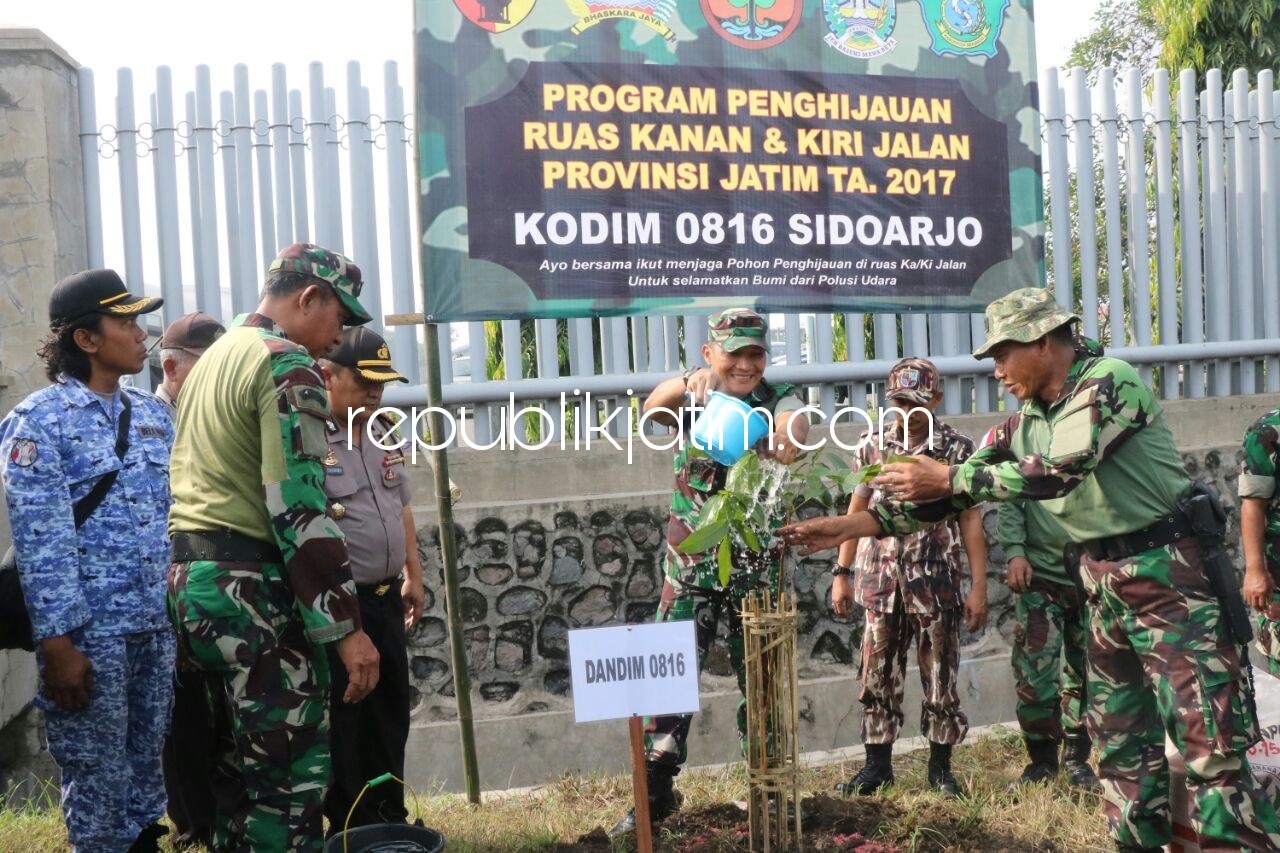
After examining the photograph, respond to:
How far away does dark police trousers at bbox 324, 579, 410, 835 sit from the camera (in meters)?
4.27

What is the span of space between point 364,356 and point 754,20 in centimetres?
306

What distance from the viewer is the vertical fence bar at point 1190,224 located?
23.2 feet

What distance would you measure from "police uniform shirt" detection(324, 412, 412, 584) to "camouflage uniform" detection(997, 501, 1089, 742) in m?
2.64

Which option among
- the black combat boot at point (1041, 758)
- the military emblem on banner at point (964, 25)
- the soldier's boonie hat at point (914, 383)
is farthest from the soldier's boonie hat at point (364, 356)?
the military emblem on banner at point (964, 25)

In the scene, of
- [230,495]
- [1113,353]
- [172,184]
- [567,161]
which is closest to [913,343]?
[1113,353]

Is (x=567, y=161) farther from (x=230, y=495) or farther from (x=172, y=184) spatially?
(x=230, y=495)

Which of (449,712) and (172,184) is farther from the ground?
(172,184)

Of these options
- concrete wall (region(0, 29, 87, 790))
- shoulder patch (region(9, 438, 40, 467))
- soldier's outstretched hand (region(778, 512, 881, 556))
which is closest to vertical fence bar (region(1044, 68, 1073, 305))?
soldier's outstretched hand (region(778, 512, 881, 556))

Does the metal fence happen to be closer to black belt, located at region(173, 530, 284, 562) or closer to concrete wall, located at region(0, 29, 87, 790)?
concrete wall, located at region(0, 29, 87, 790)

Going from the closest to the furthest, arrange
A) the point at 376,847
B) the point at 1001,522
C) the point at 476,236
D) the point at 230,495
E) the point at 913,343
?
1. the point at 230,495
2. the point at 376,847
3. the point at 1001,522
4. the point at 476,236
5. the point at 913,343

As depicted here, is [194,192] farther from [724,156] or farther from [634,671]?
[634,671]

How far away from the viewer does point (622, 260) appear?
6.04 meters

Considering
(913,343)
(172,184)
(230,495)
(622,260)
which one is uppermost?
(172,184)

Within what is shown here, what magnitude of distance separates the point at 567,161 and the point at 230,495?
10.4 ft
